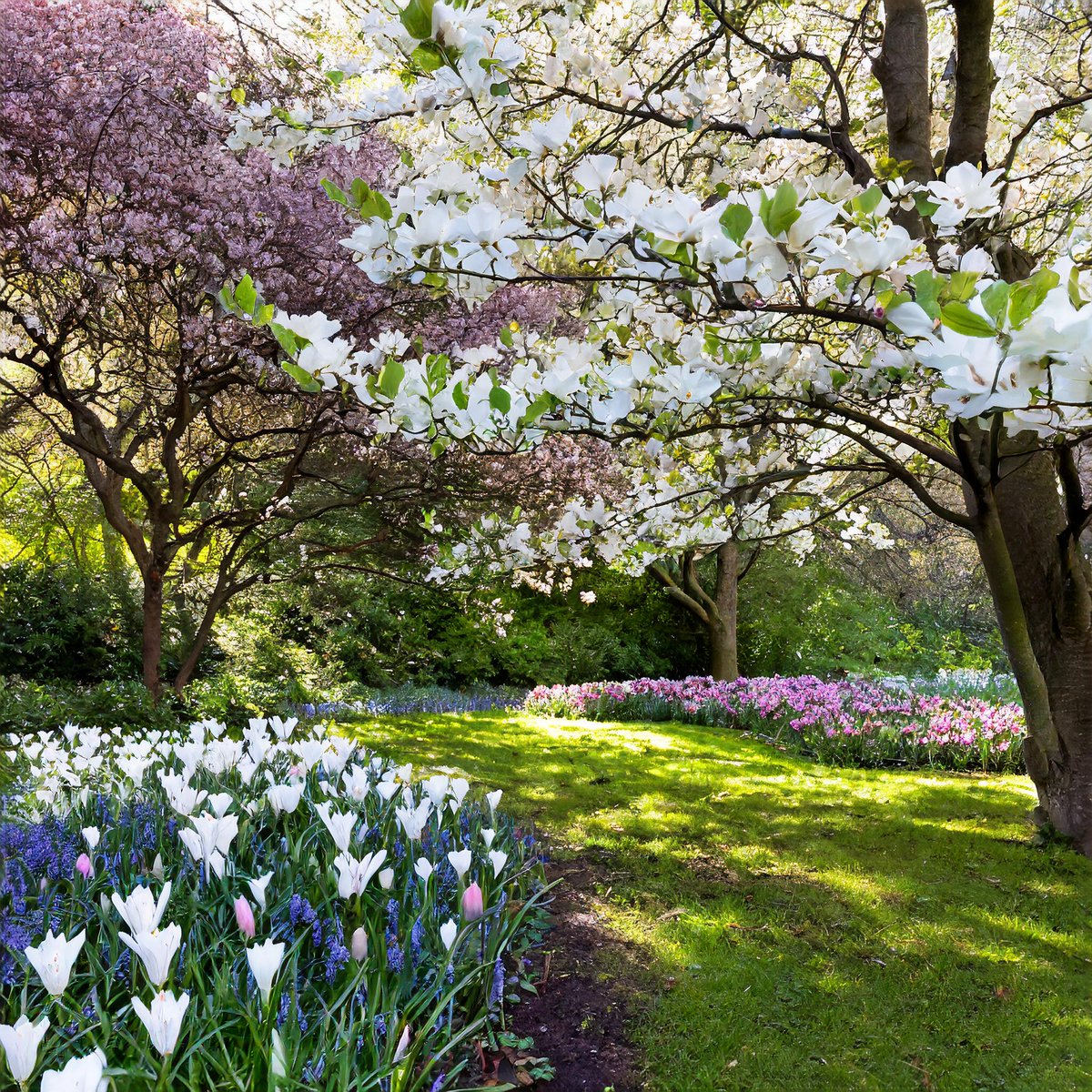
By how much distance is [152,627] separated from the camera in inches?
243

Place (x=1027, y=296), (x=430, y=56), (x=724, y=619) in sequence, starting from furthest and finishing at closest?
1. (x=724, y=619)
2. (x=430, y=56)
3. (x=1027, y=296)

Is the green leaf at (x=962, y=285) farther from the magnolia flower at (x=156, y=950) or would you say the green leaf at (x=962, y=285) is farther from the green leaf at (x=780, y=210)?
the magnolia flower at (x=156, y=950)

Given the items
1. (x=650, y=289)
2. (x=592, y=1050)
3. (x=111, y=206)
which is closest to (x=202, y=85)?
(x=111, y=206)

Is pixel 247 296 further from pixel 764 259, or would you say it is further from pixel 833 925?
pixel 833 925

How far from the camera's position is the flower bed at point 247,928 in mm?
1662

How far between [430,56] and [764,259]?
872 mm

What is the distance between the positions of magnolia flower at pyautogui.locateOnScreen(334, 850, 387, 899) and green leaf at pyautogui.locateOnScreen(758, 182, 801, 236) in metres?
1.79

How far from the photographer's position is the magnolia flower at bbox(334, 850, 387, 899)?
84.3 inches

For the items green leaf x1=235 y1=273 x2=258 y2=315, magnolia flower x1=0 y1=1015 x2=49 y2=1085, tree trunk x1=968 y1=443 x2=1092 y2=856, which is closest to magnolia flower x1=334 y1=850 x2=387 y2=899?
magnolia flower x1=0 y1=1015 x2=49 y2=1085

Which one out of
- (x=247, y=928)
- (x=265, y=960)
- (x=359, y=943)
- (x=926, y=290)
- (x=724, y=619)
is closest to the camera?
(x=926, y=290)

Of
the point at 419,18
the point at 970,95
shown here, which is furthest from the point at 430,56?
the point at 970,95

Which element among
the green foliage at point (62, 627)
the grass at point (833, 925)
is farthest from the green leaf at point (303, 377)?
the green foliage at point (62, 627)

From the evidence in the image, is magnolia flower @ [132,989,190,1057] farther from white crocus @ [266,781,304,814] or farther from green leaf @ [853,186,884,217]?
green leaf @ [853,186,884,217]

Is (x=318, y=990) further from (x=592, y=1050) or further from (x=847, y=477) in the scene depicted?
(x=847, y=477)
